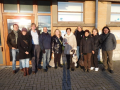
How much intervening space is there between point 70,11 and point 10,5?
3288 mm

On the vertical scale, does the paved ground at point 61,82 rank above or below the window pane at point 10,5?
below

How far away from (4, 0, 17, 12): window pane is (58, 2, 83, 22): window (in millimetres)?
2424

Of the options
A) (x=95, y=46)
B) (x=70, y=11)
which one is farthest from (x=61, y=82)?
(x=70, y=11)

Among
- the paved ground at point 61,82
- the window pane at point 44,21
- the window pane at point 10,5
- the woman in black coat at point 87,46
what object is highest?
the window pane at point 10,5

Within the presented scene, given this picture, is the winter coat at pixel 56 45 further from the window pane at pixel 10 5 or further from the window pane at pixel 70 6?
the window pane at pixel 10 5

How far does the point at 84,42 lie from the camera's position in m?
4.07

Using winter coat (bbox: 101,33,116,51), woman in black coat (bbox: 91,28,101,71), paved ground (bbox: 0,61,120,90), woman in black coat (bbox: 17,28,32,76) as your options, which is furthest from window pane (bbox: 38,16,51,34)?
winter coat (bbox: 101,33,116,51)

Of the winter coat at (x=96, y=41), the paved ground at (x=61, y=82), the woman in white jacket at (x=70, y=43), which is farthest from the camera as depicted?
the woman in white jacket at (x=70, y=43)

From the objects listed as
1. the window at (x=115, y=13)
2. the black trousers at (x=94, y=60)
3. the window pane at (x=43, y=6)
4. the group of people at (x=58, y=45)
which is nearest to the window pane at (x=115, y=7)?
the window at (x=115, y=13)

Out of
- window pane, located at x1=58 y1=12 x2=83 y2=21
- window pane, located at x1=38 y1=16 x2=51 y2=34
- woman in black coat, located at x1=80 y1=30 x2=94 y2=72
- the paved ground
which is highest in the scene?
window pane, located at x1=58 y1=12 x2=83 y2=21

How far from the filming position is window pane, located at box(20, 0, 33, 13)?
502 centimetres

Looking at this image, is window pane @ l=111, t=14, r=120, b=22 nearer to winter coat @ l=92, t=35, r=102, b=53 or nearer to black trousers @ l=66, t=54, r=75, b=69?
winter coat @ l=92, t=35, r=102, b=53

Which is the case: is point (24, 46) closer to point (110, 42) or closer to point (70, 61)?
point (70, 61)

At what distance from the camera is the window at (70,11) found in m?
5.41
